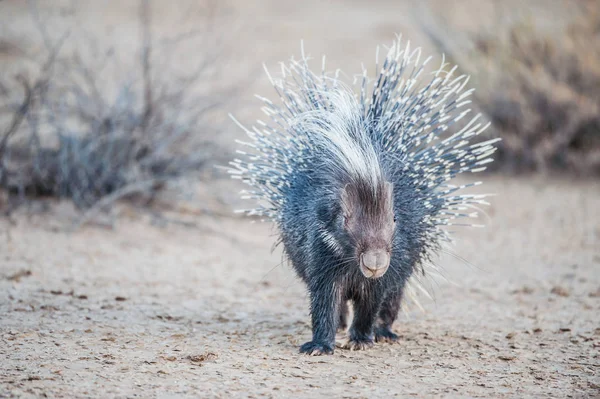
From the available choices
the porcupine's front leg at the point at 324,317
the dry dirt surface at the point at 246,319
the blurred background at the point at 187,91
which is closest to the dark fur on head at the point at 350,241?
the porcupine's front leg at the point at 324,317

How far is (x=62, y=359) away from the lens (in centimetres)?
363

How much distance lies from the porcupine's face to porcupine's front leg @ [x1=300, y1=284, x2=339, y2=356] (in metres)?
0.35

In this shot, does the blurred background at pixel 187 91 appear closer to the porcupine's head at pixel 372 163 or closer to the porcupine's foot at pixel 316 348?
the porcupine's head at pixel 372 163

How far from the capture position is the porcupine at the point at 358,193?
3.78 m

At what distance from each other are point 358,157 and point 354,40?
13438 mm

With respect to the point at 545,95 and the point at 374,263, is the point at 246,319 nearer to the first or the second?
the point at 374,263

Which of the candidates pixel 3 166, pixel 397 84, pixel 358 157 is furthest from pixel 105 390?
pixel 3 166

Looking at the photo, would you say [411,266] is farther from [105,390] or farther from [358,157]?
[105,390]

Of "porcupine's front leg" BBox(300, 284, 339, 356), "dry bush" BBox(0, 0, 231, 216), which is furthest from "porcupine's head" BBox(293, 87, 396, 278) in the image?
"dry bush" BBox(0, 0, 231, 216)

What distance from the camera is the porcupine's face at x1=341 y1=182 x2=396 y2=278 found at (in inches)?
142

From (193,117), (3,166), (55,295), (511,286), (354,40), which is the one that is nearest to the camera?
(55,295)

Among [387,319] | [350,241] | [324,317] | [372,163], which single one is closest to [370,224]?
[350,241]

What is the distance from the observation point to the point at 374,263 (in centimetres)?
357

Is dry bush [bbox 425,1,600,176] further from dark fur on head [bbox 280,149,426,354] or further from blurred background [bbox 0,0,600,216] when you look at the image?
dark fur on head [bbox 280,149,426,354]
